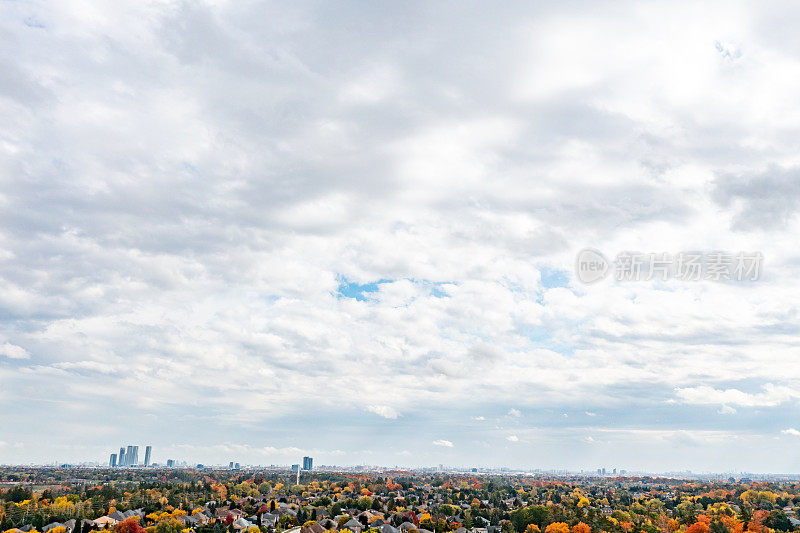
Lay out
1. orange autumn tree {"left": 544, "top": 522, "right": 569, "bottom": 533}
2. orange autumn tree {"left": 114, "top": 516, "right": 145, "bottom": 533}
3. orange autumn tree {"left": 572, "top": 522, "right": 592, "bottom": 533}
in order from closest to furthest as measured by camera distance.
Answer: orange autumn tree {"left": 114, "top": 516, "right": 145, "bottom": 533} < orange autumn tree {"left": 544, "top": 522, "right": 569, "bottom": 533} < orange autumn tree {"left": 572, "top": 522, "right": 592, "bottom": 533}

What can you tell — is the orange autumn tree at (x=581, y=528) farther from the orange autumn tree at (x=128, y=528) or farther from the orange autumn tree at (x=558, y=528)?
the orange autumn tree at (x=128, y=528)

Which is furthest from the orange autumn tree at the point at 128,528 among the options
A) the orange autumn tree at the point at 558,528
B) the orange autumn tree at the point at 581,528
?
the orange autumn tree at the point at 581,528

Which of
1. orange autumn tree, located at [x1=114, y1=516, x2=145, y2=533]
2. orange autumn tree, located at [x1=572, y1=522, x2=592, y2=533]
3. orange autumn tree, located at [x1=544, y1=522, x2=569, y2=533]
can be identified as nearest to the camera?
orange autumn tree, located at [x1=114, y1=516, x2=145, y2=533]

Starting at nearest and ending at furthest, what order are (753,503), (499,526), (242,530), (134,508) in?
(242,530)
(499,526)
(134,508)
(753,503)

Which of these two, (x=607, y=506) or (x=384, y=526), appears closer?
(x=384, y=526)

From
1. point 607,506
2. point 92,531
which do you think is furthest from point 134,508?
point 607,506

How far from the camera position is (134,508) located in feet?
402

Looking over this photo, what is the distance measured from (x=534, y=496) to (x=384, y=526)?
106 meters

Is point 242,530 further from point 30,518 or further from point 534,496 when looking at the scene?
point 534,496

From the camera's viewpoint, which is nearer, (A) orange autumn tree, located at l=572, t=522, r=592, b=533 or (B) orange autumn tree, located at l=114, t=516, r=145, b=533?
(B) orange autumn tree, located at l=114, t=516, r=145, b=533

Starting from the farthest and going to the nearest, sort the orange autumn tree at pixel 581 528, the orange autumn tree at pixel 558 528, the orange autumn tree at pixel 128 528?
the orange autumn tree at pixel 581 528, the orange autumn tree at pixel 558 528, the orange autumn tree at pixel 128 528

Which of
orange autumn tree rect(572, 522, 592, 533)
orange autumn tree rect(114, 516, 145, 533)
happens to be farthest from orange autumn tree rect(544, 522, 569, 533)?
orange autumn tree rect(114, 516, 145, 533)

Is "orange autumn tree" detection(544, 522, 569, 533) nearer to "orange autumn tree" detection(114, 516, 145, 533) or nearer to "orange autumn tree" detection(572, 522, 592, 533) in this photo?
"orange autumn tree" detection(572, 522, 592, 533)

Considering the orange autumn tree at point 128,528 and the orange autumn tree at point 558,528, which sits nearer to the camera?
the orange autumn tree at point 128,528
